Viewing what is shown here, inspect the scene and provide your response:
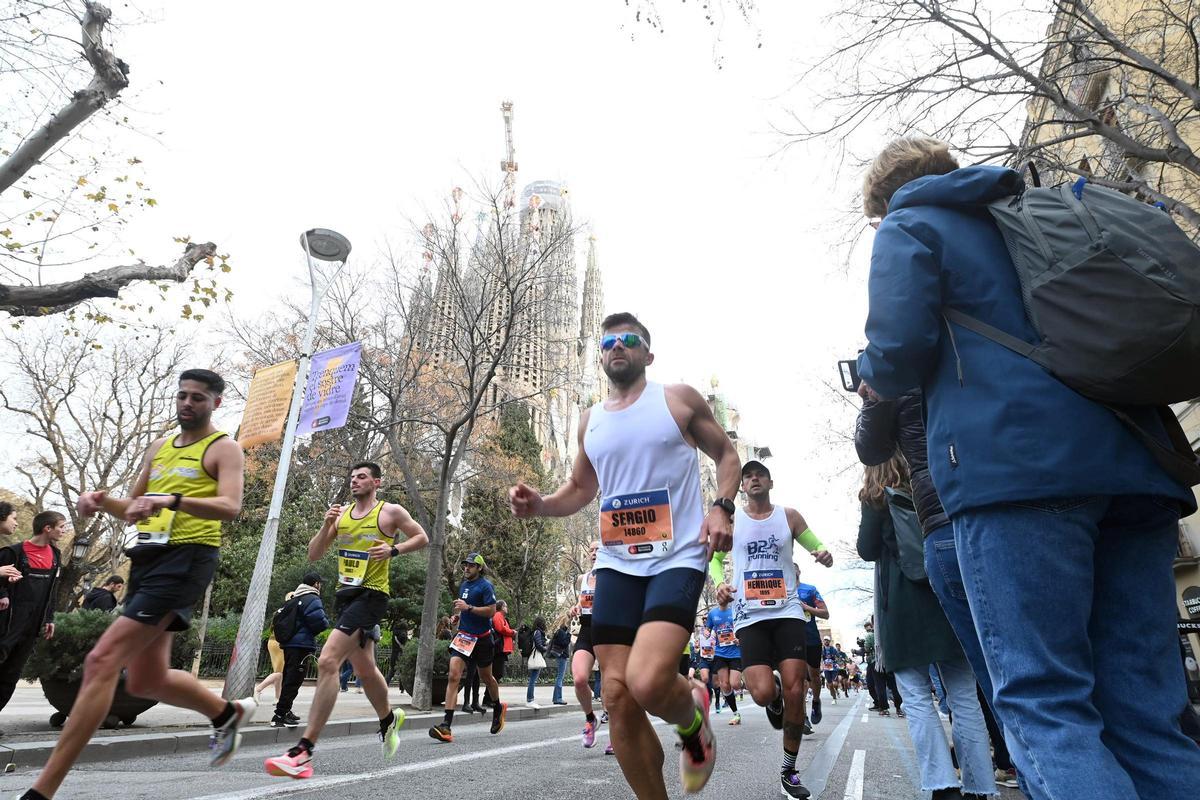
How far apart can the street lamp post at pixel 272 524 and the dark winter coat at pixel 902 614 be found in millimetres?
9246

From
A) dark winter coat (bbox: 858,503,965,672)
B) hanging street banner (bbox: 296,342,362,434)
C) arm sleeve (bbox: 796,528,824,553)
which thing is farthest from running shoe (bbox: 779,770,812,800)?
hanging street banner (bbox: 296,342,362,434)

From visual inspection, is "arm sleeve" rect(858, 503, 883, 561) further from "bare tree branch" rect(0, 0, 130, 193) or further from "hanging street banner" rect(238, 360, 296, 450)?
"bare tree branch" rect(0, 0, 130, 193)

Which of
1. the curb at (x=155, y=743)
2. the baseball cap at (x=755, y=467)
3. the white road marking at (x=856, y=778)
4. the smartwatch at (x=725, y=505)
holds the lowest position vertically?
the curb at (x=155, y=743)

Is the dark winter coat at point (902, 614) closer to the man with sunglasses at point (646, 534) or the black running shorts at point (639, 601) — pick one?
the man with sunglasses at point (646, 534)

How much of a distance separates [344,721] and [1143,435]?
34.1 ft

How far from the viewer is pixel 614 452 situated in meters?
3.66

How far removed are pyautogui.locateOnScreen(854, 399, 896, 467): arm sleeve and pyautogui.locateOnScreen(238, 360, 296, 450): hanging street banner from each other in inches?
403

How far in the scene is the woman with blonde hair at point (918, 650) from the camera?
3.99 m

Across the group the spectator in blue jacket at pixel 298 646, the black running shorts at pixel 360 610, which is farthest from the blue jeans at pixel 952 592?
the spectator in blue jacket at pixel 298 646

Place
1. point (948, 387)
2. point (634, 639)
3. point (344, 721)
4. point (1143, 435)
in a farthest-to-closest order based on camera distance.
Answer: point (344, 721) → point (634, 639) → point (948, 387) → point (1143, 435)

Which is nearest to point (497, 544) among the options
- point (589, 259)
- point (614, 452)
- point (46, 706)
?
point (46, 706)

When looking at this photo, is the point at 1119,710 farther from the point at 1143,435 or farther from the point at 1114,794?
the point at 1143,435

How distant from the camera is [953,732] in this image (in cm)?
420

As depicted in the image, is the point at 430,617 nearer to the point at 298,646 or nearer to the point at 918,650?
the point at 298,646
